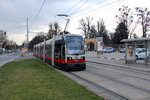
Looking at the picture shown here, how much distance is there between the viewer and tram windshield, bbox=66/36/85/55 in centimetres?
1777

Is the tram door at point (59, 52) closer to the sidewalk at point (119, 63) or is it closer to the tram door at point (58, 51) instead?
the tram door at point (58, 51)

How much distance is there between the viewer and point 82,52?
18.1 metres

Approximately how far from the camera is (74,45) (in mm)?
17969

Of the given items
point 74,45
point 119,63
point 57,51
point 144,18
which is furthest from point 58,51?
point 144,18

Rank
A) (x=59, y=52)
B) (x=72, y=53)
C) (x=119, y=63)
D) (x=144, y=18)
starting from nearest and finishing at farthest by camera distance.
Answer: (x=72, y=53)
(x=59, y=52)
(x=119, y=63)
(x=144, y=18)

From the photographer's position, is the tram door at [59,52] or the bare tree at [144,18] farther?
the bare tree at [144,18]

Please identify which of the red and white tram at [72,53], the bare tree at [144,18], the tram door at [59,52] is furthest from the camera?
the bare tree at [144,18]

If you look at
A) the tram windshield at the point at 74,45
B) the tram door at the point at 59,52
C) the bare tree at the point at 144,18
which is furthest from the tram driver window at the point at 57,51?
the bare tree at the point at 144,18

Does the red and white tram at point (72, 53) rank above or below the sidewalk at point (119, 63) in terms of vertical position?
above

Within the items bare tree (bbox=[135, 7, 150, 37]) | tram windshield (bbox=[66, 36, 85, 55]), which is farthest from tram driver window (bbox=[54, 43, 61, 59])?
bare tree (bbox=[135, 7, 150, 37])

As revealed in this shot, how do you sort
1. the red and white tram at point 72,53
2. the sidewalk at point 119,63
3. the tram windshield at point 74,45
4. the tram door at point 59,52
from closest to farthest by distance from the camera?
the red and white tram at point 72,53, the tram windshield at point 74,45, the tram door at point 59,52, the sidewalk at point 119,63

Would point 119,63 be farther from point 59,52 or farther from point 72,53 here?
point 72,53

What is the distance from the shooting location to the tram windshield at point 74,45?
17.8m

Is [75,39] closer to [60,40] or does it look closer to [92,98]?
[60,40]
